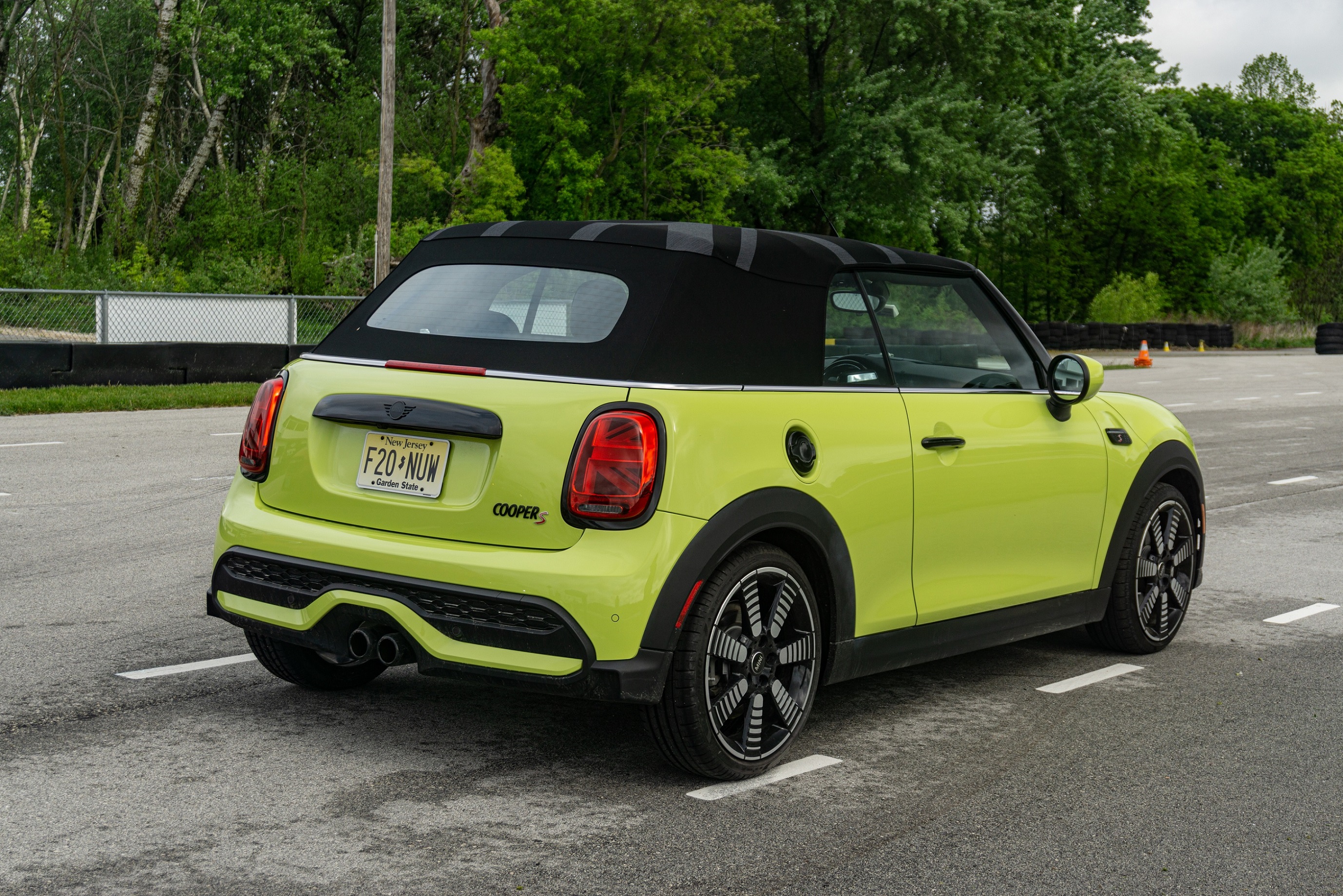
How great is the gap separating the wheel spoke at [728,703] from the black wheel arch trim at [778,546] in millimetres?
300

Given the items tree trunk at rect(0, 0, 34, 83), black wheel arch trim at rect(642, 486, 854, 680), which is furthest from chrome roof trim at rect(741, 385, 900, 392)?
tree trunk at rect(0, 0, 34, 83)

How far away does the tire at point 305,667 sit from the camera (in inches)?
198

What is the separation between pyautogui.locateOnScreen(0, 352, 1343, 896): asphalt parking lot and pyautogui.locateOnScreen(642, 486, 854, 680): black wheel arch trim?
49 centimetres

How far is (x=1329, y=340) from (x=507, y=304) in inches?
2186

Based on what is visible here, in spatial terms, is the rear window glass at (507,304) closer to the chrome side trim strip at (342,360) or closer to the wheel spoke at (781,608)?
the chrome side trim strip at (342,360)

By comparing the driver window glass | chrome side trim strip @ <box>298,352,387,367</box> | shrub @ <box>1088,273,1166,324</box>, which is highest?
shrub @ <box>1088,273,1166,324</box>

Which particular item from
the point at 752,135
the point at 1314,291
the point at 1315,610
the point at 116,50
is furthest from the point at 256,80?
the point at 1314,291

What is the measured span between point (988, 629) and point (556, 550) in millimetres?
1948

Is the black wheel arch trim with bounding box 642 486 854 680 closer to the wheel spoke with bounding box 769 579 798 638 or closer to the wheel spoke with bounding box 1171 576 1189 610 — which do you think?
the wheel spoke with bounding box 769 579 798 638

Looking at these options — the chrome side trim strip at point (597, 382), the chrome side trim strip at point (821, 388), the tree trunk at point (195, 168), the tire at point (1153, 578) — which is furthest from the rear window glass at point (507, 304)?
the tree trunk at point (195, 168)

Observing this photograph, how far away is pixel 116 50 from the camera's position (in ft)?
147

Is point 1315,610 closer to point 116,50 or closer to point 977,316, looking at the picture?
point 977,316

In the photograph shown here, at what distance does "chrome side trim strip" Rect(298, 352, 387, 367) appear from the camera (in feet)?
14.6

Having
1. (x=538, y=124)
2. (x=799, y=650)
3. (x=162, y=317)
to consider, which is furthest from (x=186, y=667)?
(x=538, y=124)
